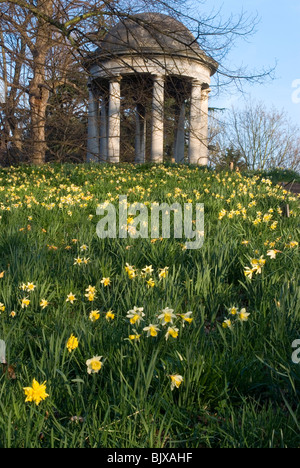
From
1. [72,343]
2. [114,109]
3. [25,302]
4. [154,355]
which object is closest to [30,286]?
[25,302]

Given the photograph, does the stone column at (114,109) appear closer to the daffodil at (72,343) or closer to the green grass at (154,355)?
the green grass at (154,355)

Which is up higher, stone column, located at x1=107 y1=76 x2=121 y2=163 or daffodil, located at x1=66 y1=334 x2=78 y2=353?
stone column, located at x1=107 y1=76 x2=121 y2=163

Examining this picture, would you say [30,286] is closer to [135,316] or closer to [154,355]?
[135,316]

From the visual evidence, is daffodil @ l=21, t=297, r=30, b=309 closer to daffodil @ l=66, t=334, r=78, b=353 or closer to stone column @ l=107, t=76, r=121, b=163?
daffodil @ l=66, t=334, r=78, b=353

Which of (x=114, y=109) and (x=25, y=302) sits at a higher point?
(x=114, y=109)

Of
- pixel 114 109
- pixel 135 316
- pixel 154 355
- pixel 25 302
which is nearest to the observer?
pixel 154 355

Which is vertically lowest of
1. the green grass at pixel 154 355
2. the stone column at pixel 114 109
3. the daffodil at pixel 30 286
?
the green grass at pixel 154 355

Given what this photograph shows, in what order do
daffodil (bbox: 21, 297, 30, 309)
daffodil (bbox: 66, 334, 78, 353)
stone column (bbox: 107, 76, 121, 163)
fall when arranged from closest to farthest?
daffodil (bbox: 66, 334, 78, 353) < daffodil (bbox: 21, 297, 30, 309) < stone column (bbox: 107, 76, 121, 163)

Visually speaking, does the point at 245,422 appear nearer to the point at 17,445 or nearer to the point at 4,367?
the point at 17,445

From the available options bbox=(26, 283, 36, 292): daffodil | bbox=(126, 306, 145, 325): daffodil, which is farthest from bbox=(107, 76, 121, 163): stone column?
bbox=(126, 306, 145, 325): daffodil

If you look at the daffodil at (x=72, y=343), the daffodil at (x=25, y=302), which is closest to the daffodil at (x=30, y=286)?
the daffodil at (x=25, y=302)

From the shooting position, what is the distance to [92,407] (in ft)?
4.50

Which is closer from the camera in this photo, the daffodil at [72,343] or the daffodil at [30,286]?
the daffodil at [72,343]

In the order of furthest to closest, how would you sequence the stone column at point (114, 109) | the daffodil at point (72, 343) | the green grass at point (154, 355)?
the stone column at point (114, 109), the daffodil at point (72, 343), the green grass at point (154, 355)
